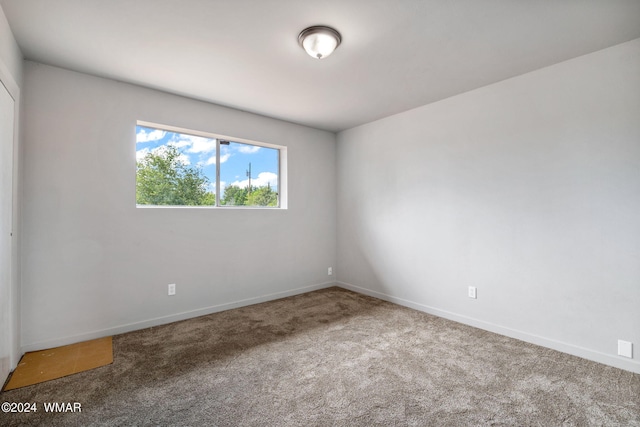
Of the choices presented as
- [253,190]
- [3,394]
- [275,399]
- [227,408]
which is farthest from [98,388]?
[253,190]

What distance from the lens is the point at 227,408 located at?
1.80 m

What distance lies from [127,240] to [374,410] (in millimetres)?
2727

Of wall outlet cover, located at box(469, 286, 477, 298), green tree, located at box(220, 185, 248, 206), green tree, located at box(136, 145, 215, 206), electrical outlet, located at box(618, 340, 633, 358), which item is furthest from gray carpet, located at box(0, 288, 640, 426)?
green tree, located at box(220, 185, 248, 206)

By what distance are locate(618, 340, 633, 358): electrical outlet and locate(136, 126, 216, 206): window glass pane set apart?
13.3 feet

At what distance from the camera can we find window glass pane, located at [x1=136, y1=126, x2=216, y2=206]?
3145 millimetres

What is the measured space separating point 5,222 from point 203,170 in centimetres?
181

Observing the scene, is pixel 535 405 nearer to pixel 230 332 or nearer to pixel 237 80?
pixel 230 332

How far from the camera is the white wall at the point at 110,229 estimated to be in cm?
254

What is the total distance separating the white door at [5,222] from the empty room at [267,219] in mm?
28

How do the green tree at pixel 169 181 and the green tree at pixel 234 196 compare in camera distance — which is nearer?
the green tree at pixel 169 181

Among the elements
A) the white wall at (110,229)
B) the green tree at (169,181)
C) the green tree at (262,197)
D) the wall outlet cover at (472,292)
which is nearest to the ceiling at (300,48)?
the white wall at (110,229)

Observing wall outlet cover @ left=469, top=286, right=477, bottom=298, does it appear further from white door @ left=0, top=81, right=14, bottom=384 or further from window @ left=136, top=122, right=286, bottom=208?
white door @ left=0, top=81, right=14, bottom=384

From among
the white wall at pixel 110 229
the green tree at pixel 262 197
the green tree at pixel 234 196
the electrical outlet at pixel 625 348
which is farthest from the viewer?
the green tree at pixel 262 197

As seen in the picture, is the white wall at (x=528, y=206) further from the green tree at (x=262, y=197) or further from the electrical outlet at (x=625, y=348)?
the green tree at (x=262, y=197)
